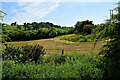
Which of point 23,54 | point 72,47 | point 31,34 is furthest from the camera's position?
point 31,34

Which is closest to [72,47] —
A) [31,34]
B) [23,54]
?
[23,54]

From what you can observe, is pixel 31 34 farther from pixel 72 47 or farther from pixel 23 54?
pixel 23 54

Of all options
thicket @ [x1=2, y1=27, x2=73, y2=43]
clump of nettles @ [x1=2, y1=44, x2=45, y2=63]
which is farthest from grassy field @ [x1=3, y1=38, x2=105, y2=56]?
thicket @ [x1=2, y1=27, x2=73, y2=43]

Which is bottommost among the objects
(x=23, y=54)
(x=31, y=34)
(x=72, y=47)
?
(x=72, y=47)

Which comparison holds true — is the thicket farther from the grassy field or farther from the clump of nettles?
the clump of nettles

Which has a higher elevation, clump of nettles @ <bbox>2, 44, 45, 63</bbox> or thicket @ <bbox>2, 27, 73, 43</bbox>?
thicket @ <bbox>2, 27, 73, 43</bbox>

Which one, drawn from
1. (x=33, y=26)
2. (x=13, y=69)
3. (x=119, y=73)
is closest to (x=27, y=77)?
(x=13, y=69)

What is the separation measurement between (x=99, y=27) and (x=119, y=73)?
147 cm

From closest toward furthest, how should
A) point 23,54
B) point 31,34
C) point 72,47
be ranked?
point 23,54 → point 72,47 → point 31,34

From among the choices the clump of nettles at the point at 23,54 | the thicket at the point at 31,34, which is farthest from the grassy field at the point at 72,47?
the thicket at the point at 31,34

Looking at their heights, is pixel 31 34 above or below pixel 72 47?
above

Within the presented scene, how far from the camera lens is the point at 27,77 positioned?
10.4 ft

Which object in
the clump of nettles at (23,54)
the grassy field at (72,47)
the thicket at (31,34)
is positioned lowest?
the grassy field at (72,47)

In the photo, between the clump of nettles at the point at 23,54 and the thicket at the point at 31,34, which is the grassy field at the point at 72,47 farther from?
the thicket at the point at 31,34
